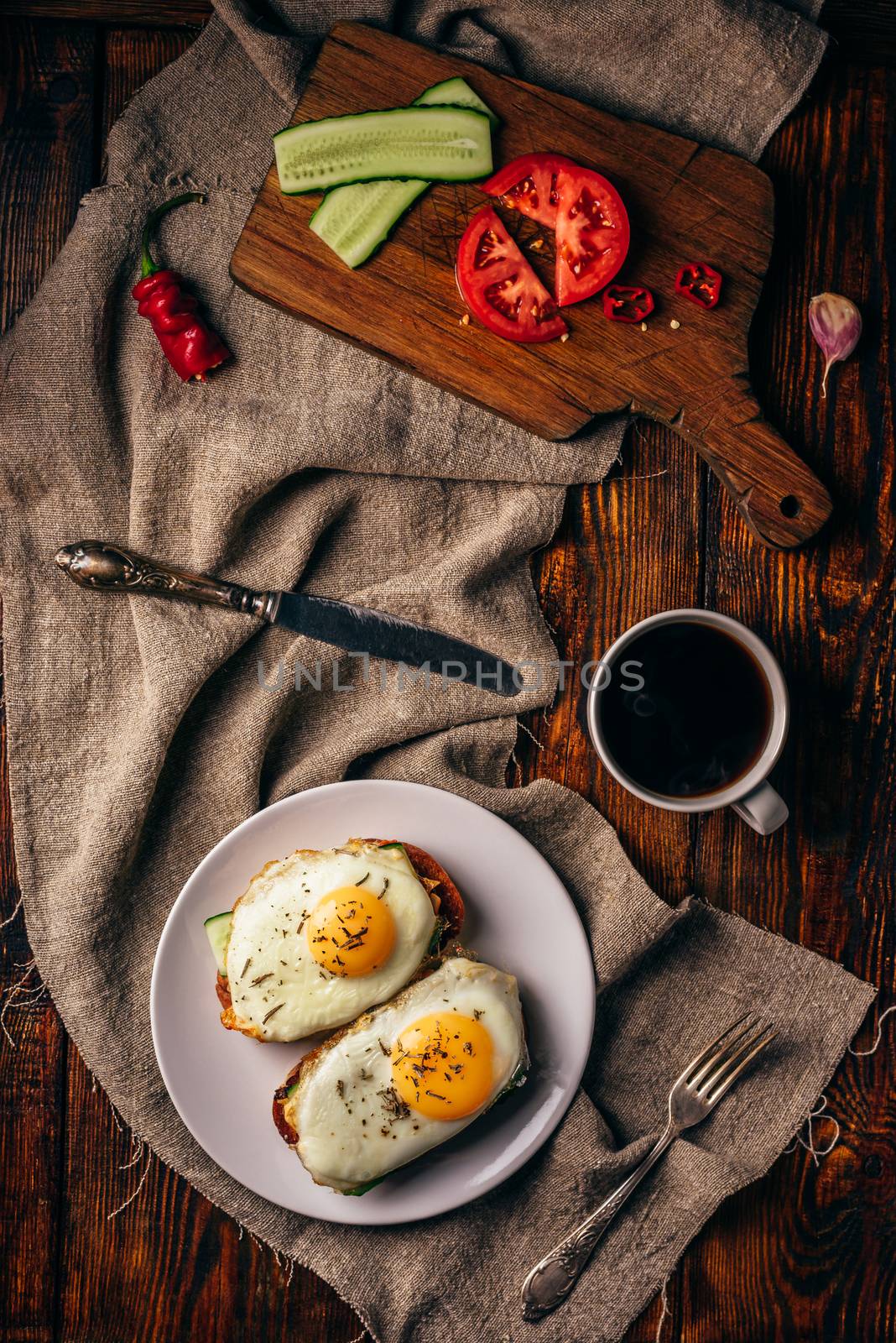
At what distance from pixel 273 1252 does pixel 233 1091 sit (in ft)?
1.58

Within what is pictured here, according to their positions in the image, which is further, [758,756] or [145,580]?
[145,580]

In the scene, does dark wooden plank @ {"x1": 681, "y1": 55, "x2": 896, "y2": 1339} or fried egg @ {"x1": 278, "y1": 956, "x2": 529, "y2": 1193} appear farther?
dark wooden plank @ {"x1": 681, "y1": 55, "x2": 896, "y2": 1339}

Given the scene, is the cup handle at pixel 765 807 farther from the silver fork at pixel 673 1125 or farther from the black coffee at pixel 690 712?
the silver fork at pixel 673 1125

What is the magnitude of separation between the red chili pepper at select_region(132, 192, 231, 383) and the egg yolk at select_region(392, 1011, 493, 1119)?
61.9 inches

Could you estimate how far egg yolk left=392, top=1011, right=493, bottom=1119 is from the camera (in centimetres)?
198

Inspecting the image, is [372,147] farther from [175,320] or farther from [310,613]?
[310,613]

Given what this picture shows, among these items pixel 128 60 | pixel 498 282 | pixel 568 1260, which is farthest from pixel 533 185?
pixel 568 1260

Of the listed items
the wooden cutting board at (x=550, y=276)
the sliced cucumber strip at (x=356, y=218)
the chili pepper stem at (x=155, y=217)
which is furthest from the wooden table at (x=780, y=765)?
the sliced cucumber strip at (x=356, y=218)

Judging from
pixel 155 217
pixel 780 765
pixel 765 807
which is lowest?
pixel 780 765

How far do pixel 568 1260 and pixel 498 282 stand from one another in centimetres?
224

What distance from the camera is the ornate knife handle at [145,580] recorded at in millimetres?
2246

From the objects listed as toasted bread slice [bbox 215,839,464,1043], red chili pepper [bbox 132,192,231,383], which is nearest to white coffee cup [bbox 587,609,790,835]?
toasted bread slice [bbox 215,839,464,1043]

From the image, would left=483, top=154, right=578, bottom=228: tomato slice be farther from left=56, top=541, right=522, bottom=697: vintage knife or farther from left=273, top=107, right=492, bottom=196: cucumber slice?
left=56, top=541, right=522, bottom=697: vintage knife

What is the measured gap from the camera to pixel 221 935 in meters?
2.15
